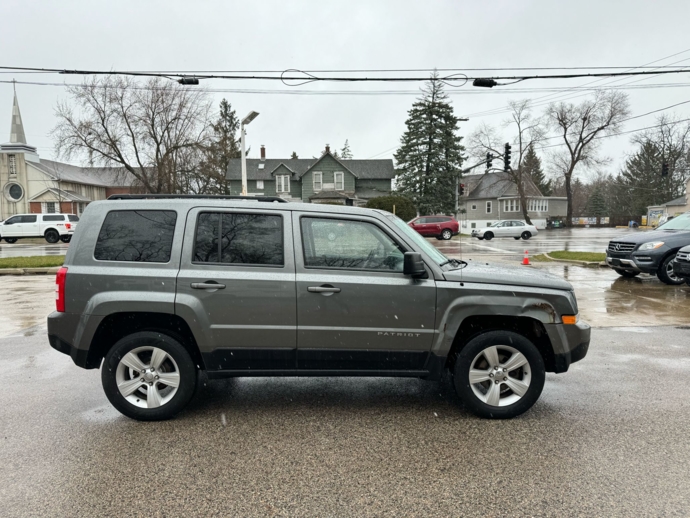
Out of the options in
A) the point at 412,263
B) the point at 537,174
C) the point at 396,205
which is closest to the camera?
the point at 412,263

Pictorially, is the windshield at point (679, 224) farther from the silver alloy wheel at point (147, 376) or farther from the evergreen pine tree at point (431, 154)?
the evergreen pine tree at point (431, 154)

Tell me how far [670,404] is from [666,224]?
10.3m

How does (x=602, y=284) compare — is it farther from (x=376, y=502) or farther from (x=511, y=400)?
(x=376, y=502)

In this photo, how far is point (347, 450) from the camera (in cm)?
355

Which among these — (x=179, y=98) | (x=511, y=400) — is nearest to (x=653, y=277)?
(x=511, y=400)

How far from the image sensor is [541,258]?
757 inches

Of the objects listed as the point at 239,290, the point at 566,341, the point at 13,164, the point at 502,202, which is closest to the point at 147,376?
the point at 239,290

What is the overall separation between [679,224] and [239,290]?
1270 centimetres

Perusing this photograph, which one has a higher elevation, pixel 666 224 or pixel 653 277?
pixel 666 224

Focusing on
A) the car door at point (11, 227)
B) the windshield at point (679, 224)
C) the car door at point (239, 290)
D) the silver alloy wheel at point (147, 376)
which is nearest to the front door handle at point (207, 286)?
the car door at point (239, 290)

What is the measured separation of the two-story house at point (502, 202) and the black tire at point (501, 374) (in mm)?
58984

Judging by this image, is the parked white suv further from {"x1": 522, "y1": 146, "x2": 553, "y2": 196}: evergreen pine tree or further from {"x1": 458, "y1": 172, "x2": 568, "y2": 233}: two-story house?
{"x1": 522, "y1": 146, "x2": 553, "y2": 196}: evergreen pine tree

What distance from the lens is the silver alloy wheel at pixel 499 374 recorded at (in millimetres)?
4027

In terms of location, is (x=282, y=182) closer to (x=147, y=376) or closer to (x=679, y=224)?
(x=679, y=224)
